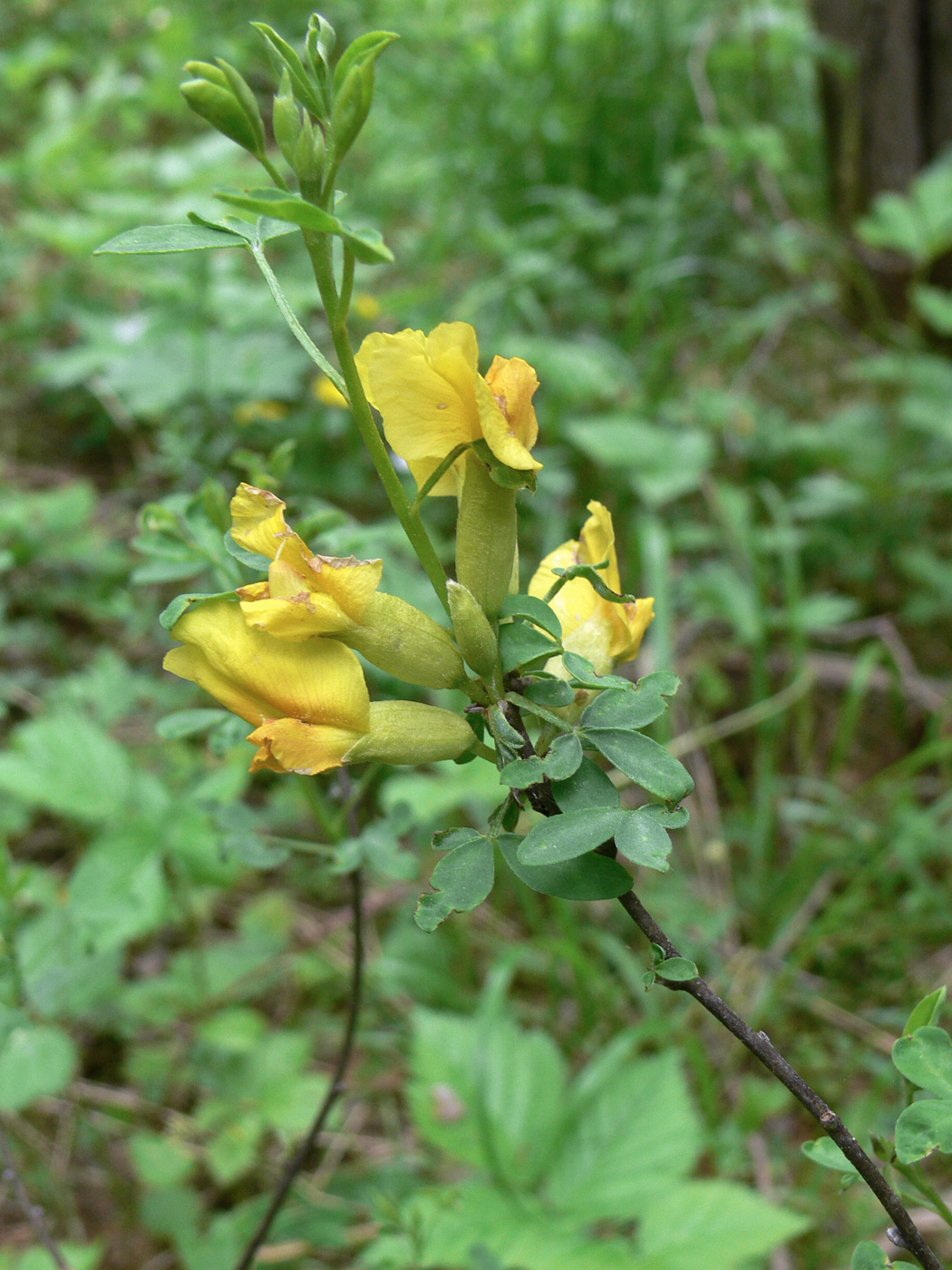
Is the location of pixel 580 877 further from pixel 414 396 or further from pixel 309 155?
pixel 309 155

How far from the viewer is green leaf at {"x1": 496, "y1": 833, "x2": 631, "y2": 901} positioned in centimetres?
50

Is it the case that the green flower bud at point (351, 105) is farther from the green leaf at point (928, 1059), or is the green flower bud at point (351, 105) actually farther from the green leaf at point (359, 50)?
the green leaf at point (928, 1059)

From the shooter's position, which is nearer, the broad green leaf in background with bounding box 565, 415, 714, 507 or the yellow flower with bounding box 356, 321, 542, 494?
the yellow flower with bounding box 356, 321, 542, 494

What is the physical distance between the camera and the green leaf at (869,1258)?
1.67ft

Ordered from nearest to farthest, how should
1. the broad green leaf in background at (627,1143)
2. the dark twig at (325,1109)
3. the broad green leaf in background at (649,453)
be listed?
the dark twig at (325,1109), the broad green leaf in background at (627,1143), the broad green leaf in background at (649,453)

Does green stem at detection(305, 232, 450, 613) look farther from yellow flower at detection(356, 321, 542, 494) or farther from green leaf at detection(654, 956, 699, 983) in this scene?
green leaf at detection(654, 956, 699, 983)

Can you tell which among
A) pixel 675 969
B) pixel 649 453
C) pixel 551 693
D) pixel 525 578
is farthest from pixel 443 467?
pixel 649 453

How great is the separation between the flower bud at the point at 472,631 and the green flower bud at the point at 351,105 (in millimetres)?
228

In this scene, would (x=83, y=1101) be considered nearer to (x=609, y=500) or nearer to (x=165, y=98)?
(x=609, y=500)

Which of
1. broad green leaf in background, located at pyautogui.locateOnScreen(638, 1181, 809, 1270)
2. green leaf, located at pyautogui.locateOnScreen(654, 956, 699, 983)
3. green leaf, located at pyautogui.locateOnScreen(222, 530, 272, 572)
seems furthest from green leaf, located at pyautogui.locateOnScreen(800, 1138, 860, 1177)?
broad green leaf in background, located at pyautogui.locateOnScreen(638, 1181, 809, 1270)

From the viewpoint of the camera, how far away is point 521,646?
1.77 feet

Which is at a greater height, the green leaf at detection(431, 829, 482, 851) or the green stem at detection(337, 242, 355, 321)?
the green stem at detection(337, 242, 355, 321)

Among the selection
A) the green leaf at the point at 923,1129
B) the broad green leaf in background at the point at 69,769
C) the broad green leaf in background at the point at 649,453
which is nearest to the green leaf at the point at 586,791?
the green leaf at the point at 923,1129

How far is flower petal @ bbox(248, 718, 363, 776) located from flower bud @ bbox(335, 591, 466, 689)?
0.15 ft
